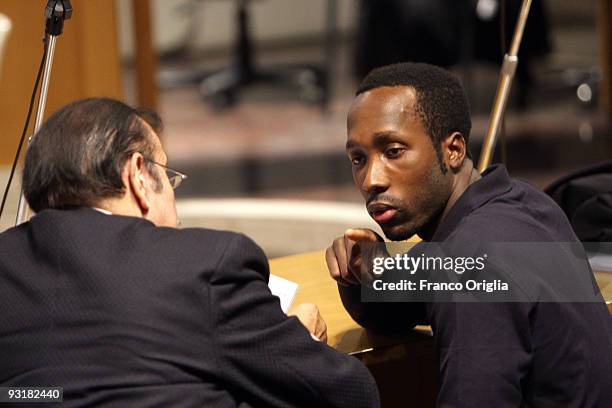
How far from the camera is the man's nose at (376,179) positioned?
193 centimetres

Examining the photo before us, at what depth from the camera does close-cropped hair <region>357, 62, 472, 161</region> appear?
1.95 m

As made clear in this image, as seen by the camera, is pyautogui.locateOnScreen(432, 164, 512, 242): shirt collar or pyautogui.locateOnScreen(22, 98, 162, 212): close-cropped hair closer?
pyautogui.locateOnScreen(22, 98, 162, 212): close-cropped hair

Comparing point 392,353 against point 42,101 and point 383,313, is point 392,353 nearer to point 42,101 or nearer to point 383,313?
point 383,313

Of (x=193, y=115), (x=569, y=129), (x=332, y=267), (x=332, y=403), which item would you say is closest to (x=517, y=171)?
(x=569, y=129)

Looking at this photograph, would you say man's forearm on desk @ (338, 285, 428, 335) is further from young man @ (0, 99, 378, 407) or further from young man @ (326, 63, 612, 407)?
young man @ (0, 99, 378, 407)

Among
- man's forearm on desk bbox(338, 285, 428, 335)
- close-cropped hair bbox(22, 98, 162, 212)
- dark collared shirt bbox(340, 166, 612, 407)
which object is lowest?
man's forearm on desk bbox(338, 285, 428, 335)

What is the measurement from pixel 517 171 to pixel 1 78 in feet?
9.76

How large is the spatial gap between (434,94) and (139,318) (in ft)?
2.24

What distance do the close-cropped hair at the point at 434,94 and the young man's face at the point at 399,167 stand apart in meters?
0.02

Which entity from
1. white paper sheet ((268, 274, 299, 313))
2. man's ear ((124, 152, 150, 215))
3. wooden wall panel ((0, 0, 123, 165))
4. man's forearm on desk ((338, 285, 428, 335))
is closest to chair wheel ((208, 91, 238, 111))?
wooden wall panel ((0, 0, 123, 165))

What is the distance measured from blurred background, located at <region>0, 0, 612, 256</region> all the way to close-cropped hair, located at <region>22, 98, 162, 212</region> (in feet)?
3.00

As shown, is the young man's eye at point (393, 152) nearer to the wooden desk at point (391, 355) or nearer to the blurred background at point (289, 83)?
the wooden desk at point (391, 355)

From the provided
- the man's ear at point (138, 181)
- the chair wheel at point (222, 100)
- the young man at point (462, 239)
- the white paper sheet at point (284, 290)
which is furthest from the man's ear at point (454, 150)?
the chair wheel at point (222, 100)

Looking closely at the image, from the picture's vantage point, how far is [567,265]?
72.4 inches
